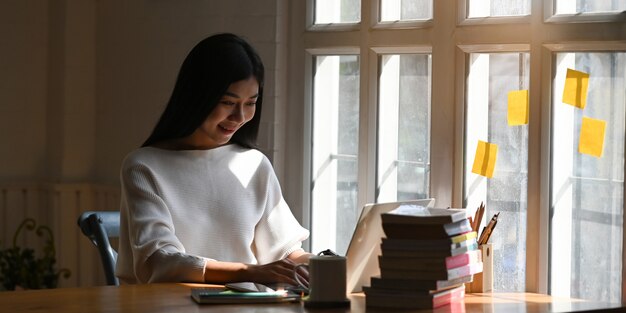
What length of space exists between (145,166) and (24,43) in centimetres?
206

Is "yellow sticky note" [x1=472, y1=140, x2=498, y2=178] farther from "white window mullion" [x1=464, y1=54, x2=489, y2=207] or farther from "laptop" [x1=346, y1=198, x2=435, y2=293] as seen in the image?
"laptop" [x1=346, y1=198, x2=435, y2=293]

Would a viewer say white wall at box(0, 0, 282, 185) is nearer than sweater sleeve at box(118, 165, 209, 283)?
No

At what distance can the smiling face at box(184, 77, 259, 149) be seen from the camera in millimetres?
3102

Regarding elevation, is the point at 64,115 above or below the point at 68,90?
below

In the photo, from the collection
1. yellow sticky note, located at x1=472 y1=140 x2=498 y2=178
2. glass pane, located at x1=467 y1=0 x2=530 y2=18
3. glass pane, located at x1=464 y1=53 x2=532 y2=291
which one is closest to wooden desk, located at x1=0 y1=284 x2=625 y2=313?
glass pane, located at x1=464 y1=53 x2=532 y2=291

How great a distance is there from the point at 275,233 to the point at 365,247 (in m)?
0.72

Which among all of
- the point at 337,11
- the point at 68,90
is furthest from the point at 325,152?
the point at 68,90

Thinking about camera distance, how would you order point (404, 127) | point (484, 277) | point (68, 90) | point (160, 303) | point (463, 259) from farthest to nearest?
point (68, 90)
point (404, 127)
point (484, 277)
point (463, 259)
point (160, 303)

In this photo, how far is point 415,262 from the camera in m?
2.49

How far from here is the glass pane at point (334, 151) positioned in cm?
363

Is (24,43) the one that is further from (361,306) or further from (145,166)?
(361,306)

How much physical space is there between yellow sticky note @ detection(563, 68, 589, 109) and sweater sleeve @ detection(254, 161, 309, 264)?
0.91 m

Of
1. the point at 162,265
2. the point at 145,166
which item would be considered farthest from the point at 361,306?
the point at 145,166

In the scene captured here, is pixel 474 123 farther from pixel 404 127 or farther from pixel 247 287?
pixel 247 287
